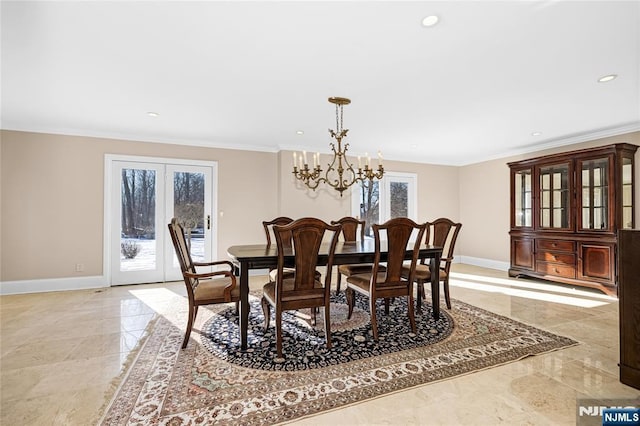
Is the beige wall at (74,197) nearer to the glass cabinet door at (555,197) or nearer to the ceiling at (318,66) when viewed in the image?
the ceiling at (318,66)

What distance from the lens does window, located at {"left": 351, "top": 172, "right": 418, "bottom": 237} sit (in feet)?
19.9

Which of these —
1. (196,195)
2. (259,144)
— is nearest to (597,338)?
(259,144)

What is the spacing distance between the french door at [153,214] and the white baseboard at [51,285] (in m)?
0.23

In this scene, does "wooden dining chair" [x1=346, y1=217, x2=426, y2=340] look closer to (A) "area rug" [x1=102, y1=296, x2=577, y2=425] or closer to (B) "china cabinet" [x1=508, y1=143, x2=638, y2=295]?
(A) "area rug" [x1=102, y1=296, x2=577, y2=425]

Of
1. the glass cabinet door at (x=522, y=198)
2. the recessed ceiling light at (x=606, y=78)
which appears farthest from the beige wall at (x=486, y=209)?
the recessed ceiling light at (x=606, y=78)

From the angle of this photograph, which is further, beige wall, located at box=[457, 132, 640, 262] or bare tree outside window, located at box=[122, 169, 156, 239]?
beige wall, located at box=[457, 132, 640, 262]

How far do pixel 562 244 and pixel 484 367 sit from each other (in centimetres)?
361

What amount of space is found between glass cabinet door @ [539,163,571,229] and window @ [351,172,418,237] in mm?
2327

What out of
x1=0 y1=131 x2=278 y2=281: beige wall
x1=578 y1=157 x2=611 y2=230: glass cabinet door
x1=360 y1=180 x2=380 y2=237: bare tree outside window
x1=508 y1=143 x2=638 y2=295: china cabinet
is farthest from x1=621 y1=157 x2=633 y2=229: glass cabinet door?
x1=0 y1=131 x2=278 y2=281: beige wall

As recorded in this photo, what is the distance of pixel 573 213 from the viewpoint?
450 cm

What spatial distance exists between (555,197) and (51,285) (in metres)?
7.84

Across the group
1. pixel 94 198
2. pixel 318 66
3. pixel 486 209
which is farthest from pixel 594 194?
pixel 94 198

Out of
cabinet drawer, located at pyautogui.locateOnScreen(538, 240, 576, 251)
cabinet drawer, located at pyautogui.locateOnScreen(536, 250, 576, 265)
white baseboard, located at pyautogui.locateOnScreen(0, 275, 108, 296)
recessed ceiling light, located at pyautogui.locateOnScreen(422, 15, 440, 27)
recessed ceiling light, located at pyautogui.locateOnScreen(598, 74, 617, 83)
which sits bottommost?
white baseboard, located at pyautogui.locateOnScreen(0, 275, 108, 296)

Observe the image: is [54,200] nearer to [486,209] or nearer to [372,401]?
[372,401]
